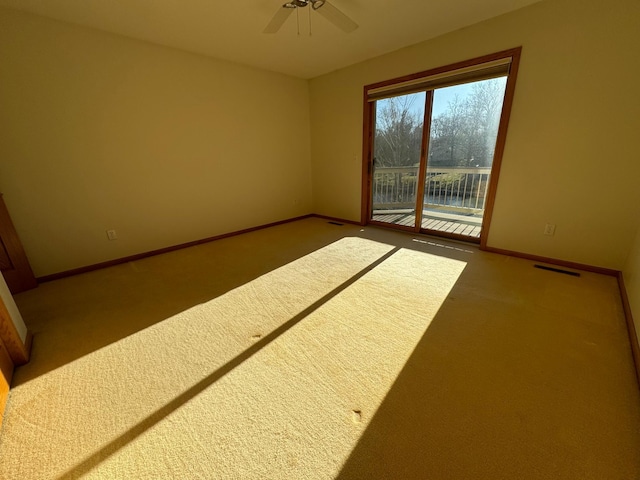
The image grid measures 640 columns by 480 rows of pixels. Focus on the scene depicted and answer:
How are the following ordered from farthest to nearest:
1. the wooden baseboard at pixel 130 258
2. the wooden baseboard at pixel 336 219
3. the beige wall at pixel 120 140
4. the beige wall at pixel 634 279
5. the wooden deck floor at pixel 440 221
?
Result: the wooden baseboard at pixel 336 219 < the wooden deck floor at pixel 440 221 < the wooden baseboard at pixel 130 258 < the beige wall at pixel 120 140 < the beige wall at pixel 634 279

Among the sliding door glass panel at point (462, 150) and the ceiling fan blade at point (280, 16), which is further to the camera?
the sliding door glass panel at point (462, 150)

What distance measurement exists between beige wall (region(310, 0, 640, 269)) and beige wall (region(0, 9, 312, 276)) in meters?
2.45

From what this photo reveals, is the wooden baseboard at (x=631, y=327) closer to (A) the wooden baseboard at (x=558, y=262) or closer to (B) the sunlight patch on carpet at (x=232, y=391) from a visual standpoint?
(A) the wooden baseboard at (x=558, y=262)

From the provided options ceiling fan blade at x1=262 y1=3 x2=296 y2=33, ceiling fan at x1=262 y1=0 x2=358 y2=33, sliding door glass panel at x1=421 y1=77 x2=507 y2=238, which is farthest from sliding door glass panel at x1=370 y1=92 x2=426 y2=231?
ceiling fan blade at x1=262 y1=3 x2=296 y2=33

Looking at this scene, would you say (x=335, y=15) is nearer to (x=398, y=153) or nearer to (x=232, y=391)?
(x=398, y=153)

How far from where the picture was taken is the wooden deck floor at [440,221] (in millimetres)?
3566

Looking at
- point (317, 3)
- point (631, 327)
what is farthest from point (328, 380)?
point (317, 3)

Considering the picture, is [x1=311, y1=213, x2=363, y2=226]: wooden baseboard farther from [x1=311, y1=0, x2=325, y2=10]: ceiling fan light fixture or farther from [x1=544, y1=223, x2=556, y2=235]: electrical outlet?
[x1=311, y1=0, x2=325, y2=10]: ceiling fan light fixture

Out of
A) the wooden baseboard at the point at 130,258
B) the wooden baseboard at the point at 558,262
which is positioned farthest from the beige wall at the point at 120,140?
the wooden baseboard at the point at 558,262

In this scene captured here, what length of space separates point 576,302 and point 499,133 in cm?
173

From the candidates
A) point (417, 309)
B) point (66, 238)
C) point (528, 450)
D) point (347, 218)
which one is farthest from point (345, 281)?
point (66, 238)

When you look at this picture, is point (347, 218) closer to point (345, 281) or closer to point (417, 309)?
point (345, 281)

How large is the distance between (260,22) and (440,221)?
3416 millimetres

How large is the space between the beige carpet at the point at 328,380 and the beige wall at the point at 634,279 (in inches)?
4.8
